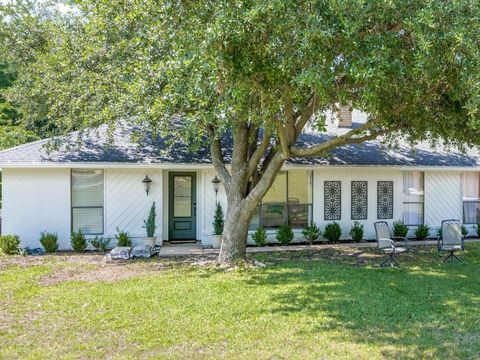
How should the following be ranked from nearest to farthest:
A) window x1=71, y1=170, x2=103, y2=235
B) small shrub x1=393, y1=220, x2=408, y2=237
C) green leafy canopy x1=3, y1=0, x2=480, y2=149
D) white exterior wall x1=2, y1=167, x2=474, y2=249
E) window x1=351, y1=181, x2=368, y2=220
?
green leafy canopy x1=3, y1=0, x2=480, y2=149 < white exterior wall x1=2, y1=167, x2=474, y2=249 < window x1=71, y1=170, x2=103, y2=235 < small shrub x1=393, y1=220, x2=408, y2=237 < window x1=351, y1=181, x2=368, y2=220

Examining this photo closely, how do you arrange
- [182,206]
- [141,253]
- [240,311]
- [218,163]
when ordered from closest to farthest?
[240,311] → [218,163] → [141,253] → [182,206]

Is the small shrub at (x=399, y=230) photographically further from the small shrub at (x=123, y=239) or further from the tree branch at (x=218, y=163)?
the small shrub at (x=123, y=239)

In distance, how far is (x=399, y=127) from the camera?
32.1 ft

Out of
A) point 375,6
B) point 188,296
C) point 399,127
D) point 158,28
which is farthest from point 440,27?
point 188,296

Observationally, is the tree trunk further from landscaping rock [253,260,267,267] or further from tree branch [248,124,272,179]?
tree branch [248,124,272,179]

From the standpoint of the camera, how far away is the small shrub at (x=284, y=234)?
13695mm

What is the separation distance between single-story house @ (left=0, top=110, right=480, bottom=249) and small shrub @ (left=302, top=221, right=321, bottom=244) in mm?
411

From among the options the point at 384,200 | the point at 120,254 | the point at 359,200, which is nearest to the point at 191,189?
the point at 120,254

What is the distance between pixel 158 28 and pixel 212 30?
250 centimetres

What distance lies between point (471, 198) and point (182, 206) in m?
10.5

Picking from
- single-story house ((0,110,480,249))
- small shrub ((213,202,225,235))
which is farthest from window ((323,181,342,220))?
small shrub ((213,202,225,235))

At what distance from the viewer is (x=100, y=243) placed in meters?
12.7

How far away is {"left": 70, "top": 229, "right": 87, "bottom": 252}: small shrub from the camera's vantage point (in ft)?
41.0

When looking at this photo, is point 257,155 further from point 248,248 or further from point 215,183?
point 248,248
